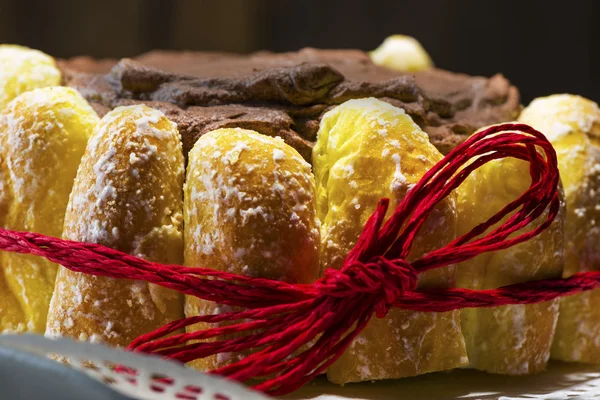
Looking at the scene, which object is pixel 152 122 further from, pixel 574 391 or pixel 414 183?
pixel 574 391

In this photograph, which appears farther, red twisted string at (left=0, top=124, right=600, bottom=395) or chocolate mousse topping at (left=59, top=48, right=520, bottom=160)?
chocolate mousse topping at (left=59, top=48, right=520, bottom=160)

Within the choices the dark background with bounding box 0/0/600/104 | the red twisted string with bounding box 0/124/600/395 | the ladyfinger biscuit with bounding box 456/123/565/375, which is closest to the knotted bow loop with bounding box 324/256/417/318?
the red twisted string with bounding box 0/124/600/395

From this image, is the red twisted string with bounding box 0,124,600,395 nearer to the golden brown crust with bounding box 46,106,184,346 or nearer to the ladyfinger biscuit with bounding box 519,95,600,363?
the golden brown crust with bounding box 46,106,184,346

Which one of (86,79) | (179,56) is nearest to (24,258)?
(86,79)

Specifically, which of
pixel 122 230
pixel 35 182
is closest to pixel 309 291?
pixel 122 230

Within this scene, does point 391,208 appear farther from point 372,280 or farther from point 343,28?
point 343,28
